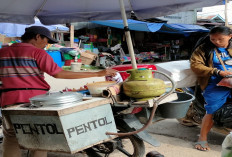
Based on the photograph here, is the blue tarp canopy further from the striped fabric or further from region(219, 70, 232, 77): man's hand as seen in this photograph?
the striped fabric

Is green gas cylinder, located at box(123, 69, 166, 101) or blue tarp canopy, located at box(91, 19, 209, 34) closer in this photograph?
green gas cylinder, located at box(123, 69, 166, 101)

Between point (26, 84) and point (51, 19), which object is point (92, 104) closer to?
point (26, 84)

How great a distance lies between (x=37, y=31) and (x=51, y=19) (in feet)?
7.53

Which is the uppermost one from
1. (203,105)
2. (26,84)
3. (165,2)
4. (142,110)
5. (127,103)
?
(165,2)

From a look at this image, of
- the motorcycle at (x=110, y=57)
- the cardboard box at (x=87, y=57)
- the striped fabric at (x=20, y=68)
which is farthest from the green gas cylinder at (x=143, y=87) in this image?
A: the motorcycle at (x=110, y=57)

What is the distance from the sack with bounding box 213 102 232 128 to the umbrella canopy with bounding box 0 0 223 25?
1799 mm

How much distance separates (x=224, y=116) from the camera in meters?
3.79

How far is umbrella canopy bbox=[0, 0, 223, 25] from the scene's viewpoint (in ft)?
14.4

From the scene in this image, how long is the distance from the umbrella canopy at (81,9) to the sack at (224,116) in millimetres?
1799

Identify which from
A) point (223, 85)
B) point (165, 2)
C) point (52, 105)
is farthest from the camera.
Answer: point (165, 2)

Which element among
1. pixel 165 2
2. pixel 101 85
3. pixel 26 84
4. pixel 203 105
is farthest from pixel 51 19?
pixel 203 105

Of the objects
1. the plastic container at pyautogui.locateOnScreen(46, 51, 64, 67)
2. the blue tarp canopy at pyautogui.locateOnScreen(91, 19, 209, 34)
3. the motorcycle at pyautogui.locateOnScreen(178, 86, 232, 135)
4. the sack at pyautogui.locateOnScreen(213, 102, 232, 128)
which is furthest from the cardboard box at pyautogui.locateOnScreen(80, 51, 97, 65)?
the sack at pyautogui.locateOnScreen(213, 102, 232, 128)

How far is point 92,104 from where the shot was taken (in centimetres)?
213

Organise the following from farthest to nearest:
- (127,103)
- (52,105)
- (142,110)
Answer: (142,110) → (127,103) → (52,105)
